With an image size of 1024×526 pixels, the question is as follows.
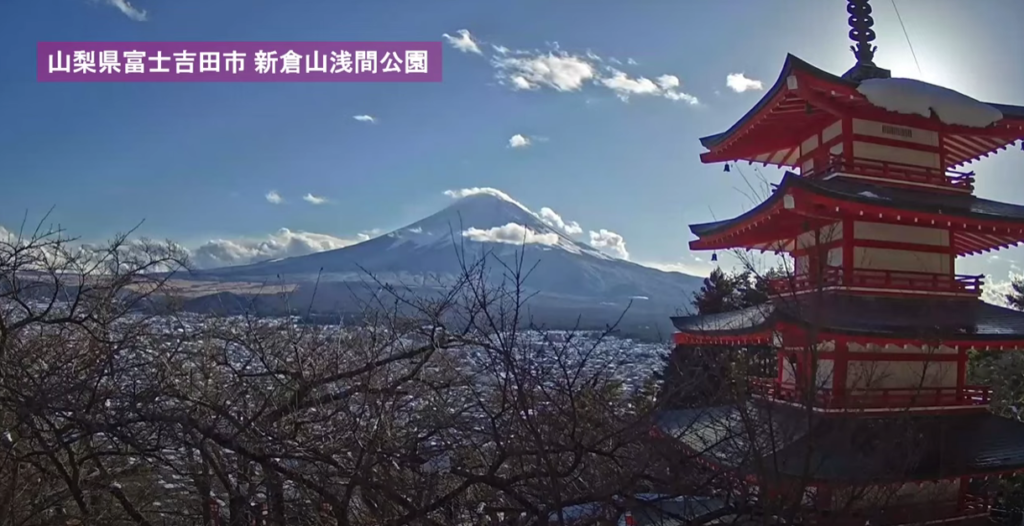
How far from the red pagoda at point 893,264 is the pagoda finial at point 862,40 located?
2cm

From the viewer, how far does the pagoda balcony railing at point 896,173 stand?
7176 millimetres

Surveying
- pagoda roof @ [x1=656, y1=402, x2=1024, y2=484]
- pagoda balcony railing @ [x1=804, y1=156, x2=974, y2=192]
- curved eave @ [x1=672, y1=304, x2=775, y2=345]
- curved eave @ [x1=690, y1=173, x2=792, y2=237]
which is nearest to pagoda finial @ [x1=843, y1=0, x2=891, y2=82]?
pagoda balcony railing @ [x1=804, y1=156, x2=974, y2=192]

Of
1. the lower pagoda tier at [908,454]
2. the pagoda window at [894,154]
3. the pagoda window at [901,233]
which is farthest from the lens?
the pagoda window at [894,154]

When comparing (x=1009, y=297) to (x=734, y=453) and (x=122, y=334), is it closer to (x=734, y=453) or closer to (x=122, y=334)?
(x=734, y=453)

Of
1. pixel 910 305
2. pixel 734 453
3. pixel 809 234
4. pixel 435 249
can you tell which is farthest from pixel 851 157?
pixel 435 249

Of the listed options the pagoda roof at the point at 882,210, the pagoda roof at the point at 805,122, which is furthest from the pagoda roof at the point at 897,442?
the pagoda roof at the point at 805,122

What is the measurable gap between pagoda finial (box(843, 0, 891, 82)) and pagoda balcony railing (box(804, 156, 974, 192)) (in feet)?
3.81

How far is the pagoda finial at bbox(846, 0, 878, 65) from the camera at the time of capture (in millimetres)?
7883

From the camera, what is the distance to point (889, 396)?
6605mm

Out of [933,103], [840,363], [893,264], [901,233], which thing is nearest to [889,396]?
[840,363]

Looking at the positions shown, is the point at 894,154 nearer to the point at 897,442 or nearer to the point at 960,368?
the point at 960,368

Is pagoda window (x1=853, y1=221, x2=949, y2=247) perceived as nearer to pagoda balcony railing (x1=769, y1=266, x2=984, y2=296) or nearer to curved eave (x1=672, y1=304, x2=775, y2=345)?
pagoda balcony railing (x1=769, y1=266, x2=984, y2=296)

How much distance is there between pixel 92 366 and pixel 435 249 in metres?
39.8

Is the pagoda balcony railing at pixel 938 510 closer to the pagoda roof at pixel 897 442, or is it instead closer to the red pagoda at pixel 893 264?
the red pagoda at pixel 893 264
